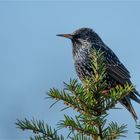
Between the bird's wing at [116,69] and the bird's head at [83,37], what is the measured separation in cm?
46

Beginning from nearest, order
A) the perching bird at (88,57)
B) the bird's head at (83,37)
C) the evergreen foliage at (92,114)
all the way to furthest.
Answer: the evergreen foliage at (92,114) < the perching bird at (88,57) < the bird's head at (83,37)

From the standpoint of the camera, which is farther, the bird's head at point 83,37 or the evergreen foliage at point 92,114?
the bird's head at point 83,37

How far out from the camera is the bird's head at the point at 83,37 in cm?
666

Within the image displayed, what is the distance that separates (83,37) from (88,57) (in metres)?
0.96

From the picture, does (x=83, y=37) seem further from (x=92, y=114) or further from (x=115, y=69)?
(x=92, y=114)

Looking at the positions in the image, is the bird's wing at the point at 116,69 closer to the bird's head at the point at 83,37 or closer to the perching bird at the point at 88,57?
the perching bird at the point at 88,57

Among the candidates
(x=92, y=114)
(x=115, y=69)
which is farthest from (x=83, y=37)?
(x=92, y=114)

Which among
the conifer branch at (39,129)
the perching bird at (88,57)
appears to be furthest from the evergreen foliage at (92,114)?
the perching bird at (88,57)

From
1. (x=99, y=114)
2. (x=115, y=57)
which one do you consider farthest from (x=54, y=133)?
(x=115, y=57)

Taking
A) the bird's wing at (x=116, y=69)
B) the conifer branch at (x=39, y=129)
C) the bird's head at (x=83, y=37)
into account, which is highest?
the bird's head at (x=83, y=37)

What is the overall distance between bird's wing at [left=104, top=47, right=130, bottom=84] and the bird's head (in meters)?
0.46

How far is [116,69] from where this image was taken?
6137mm

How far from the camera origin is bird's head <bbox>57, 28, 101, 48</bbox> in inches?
262

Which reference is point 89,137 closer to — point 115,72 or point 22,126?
point 22,126
